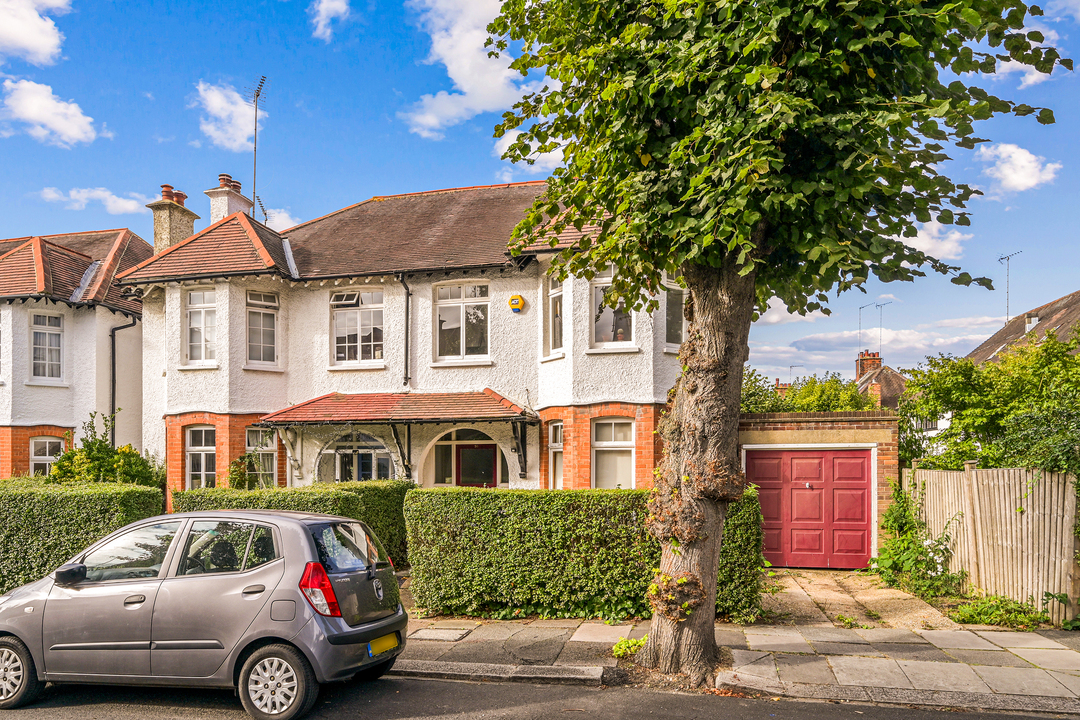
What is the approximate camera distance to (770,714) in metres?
5.73


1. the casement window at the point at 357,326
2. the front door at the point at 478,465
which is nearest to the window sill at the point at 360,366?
the casement window at the point at 357,326

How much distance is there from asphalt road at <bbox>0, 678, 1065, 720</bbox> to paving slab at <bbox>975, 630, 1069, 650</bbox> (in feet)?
7.05

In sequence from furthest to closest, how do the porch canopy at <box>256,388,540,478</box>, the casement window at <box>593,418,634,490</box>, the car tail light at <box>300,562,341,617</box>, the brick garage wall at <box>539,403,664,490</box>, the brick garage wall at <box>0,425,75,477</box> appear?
1. the brick garage wall at <box>0,425,75,477</box>
2. the porch canopy at <box>256,388,540,478</box>
3. the casement window at <box>593,418,634,490</box>
4. the brick garage wall at <box>539,403,664,490</box>
5. the car tail light at <box>300,562,341,617</box>

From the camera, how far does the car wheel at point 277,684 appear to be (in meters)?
5.55

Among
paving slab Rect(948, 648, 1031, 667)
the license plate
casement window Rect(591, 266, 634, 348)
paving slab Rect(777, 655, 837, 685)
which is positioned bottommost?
paving slab Rect(948, 648, 1031, 667)

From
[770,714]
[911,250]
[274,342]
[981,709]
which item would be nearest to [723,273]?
[911,250]

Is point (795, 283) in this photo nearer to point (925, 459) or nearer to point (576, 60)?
point (576, 60)

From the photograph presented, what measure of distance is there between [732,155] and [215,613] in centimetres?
541

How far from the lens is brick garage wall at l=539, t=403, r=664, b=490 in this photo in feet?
42.9

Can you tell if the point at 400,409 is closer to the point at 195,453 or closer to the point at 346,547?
the point at 195,453

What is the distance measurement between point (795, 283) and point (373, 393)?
33.6 ft

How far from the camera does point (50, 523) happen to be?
961cm

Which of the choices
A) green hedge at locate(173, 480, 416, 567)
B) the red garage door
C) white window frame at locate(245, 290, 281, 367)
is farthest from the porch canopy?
the red garage door

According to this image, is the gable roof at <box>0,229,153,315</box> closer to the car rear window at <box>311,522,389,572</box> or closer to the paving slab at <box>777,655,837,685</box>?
the car rear window at <box>311,522,389,572</box>
